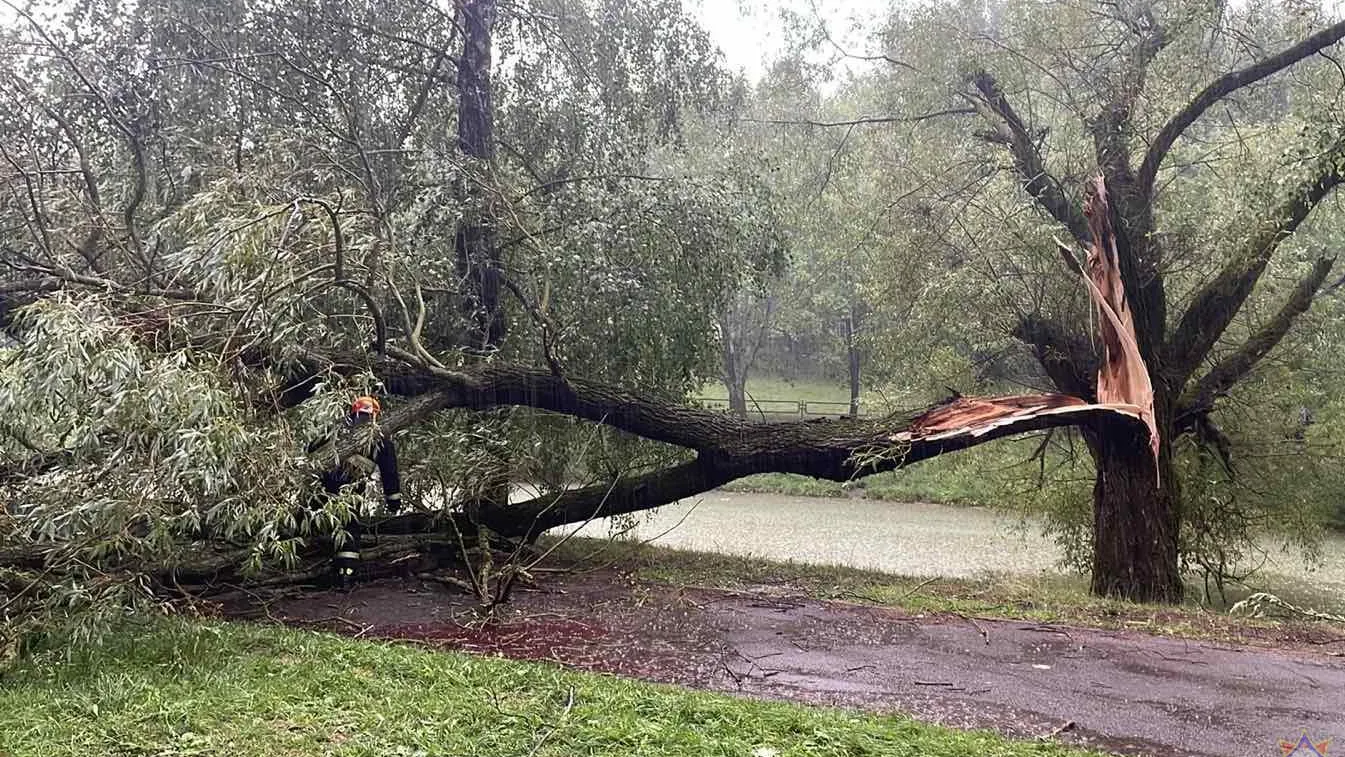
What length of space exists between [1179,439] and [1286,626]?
3266mm

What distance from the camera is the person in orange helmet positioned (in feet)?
20.5

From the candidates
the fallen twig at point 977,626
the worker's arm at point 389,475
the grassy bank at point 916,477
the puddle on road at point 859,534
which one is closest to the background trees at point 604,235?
the worker's arm at point 389,475

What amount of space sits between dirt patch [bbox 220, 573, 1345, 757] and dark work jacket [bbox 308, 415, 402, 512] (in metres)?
0.74

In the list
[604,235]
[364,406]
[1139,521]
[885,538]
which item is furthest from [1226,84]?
[885,538]

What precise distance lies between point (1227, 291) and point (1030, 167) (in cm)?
233

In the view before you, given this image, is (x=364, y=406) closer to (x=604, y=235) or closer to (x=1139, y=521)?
(x=604, y=235)

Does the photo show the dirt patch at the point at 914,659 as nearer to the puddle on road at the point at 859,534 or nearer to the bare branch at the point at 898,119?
the puddle on road at the point at 859,534

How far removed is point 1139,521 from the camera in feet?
29.6

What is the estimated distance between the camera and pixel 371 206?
313 inches

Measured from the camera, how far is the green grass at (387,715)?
3.76 m

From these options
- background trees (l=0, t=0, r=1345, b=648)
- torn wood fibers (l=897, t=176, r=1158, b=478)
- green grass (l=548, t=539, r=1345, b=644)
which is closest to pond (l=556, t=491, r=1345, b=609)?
green grass (l=548, t=539, r=1345, b=644)

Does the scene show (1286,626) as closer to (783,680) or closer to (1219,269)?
(1219,269)

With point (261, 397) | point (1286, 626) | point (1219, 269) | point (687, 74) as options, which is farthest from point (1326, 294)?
point (261, 397)

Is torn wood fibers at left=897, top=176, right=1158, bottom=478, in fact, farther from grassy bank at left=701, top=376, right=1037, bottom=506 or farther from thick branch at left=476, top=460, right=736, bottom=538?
grassy bank at left=701, top=376, right=1037, bottom=506
